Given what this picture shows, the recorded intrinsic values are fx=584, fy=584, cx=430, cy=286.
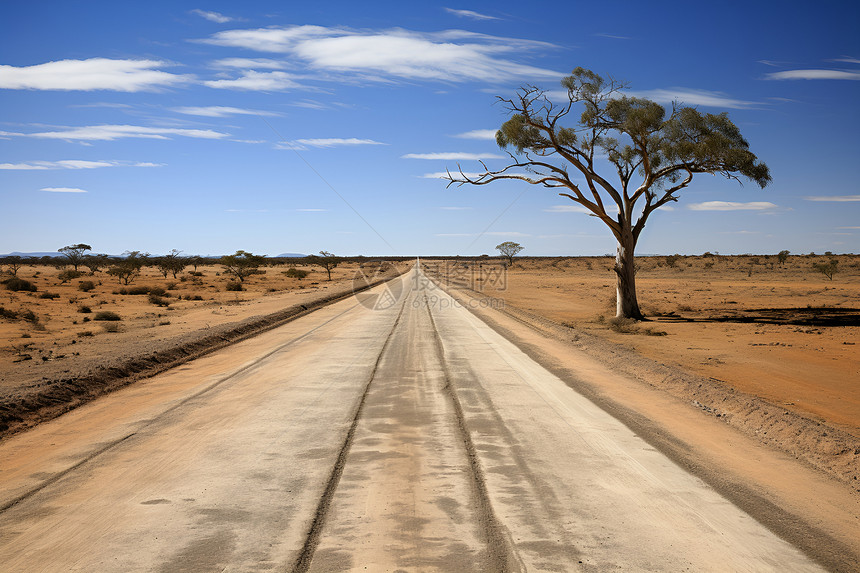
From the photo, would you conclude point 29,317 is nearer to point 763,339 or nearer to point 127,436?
point 127,436

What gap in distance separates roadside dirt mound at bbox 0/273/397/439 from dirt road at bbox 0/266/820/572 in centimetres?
54

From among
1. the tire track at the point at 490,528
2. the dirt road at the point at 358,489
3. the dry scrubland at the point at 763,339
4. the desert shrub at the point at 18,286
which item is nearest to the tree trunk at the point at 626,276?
the dry scrubland at the point at 763,339

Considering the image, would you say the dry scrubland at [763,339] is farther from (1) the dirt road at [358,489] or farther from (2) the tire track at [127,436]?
(2) the tire track at [127,436]

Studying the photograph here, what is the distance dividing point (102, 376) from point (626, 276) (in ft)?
59.6

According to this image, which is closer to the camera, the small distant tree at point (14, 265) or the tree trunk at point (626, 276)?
the tree trunk at point (626, 276)

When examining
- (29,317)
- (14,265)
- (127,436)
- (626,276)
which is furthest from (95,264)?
(127,436)

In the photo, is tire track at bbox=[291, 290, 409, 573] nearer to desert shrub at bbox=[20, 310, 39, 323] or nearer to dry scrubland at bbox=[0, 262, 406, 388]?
dry scrubland at bbox=[0, 262, 406, 388]

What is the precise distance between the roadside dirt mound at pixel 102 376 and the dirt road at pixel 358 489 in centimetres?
Result: 54

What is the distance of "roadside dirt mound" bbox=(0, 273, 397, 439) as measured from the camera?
9.37 meters

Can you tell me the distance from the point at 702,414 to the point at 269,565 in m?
7.40

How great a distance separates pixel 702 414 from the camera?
30.7 feet

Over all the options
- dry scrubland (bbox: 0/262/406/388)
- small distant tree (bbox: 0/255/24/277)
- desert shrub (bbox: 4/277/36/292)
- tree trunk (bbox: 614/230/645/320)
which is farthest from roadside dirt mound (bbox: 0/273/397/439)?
small distant tree (bbox: 0/255/24/277)

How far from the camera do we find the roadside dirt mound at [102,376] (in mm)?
9373

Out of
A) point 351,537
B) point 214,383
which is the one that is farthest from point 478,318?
point 351,537
